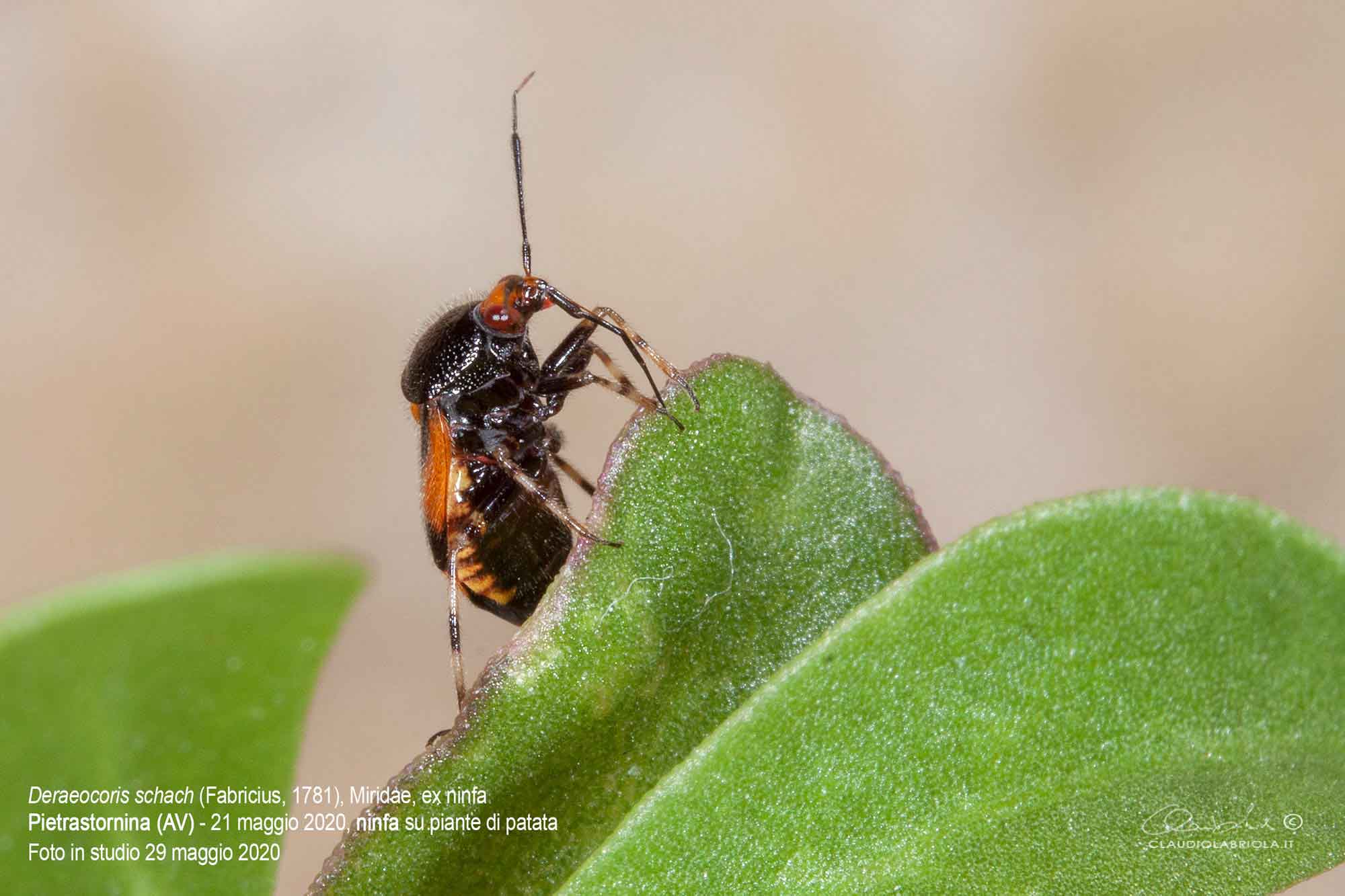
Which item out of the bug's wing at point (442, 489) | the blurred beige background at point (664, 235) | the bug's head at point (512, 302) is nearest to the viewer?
the bug's wing at point (442, 489)

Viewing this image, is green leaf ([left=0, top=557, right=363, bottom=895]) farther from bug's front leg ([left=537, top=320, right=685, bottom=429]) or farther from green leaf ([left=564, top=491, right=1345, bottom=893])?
bug's front leg ([left=537, top=320, right=685, bottom=429])

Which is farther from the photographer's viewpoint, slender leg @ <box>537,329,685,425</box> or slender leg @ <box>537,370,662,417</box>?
slender leg @ <box>537,329,685,425</box>

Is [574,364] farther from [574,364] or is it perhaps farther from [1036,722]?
[1036,722]

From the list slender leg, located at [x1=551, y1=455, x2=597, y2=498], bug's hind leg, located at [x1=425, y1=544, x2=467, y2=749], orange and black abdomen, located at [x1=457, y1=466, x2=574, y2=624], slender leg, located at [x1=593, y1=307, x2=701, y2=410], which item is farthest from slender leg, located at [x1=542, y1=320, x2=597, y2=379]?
bug's hind leg, located at [x1=425, y1=544, x2=467, y2=749]

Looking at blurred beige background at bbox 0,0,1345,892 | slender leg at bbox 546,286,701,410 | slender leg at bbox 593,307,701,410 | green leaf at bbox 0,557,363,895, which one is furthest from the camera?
blurred beige background at bbox 0,0,1345,892

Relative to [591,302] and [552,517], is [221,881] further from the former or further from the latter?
[591,302]

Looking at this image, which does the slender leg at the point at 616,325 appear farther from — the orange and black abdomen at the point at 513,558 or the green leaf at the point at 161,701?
the green leaf at the point at 161,701

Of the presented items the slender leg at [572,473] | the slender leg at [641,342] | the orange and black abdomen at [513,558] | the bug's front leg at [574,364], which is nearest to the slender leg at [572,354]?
the bug's front leg at [574,364]
